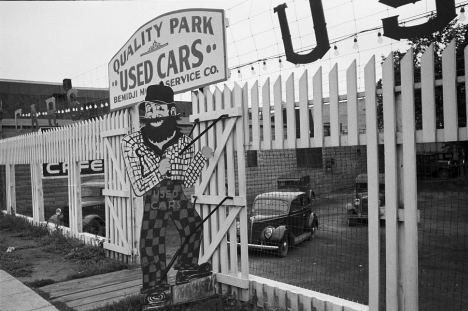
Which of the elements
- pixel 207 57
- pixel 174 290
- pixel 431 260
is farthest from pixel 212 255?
pixel 431 260

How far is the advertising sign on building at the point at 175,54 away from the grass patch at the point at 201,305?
2872mm

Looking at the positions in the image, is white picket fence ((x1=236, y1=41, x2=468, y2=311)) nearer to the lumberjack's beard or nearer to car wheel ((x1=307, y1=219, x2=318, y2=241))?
the lumberjack's beard

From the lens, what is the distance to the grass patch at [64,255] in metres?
7.43

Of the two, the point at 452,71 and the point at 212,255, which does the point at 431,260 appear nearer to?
the point at 212,255

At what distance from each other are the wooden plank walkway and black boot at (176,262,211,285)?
519 millimetres

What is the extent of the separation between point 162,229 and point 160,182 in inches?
21.8

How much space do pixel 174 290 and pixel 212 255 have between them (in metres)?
1.03

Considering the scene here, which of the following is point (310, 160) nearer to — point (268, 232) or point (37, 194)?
point (268, 232)

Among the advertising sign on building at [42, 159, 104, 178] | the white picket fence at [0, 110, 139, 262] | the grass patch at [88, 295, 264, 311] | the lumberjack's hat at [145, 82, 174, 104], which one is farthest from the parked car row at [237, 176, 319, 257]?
the advertising sign on building at [42, 159, 104, 178]

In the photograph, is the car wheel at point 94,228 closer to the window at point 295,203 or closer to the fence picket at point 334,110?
the window at point 295,203

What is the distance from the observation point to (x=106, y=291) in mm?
6152

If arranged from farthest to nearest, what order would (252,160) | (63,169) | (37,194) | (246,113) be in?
(63,169)
(37,194)
(252,160)
(246,113)

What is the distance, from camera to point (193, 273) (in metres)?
5.21

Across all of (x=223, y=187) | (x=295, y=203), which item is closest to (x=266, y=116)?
(x=223, y=187)
